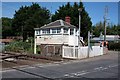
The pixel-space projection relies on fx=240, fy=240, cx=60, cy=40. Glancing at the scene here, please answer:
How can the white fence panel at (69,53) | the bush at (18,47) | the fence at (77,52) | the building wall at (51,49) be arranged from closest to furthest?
the fence at (77,52)
the white fence panel at (69,53)
the building wall at (51,49)
the bush at (18,47)

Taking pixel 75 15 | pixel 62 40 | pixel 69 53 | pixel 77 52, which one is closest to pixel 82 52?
pixel 77 52

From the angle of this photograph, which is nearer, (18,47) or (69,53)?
(69,53)

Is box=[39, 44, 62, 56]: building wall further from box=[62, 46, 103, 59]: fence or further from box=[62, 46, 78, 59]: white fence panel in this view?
box=[62, 46, 103, 59]: fence

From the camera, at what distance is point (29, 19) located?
6150 centimetres

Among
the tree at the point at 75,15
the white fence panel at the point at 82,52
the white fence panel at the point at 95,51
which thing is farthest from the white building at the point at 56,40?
the tree at the point at 75,15

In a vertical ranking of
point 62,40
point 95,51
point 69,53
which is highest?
point 62,40

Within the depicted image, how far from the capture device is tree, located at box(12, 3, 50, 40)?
60562 millimetres

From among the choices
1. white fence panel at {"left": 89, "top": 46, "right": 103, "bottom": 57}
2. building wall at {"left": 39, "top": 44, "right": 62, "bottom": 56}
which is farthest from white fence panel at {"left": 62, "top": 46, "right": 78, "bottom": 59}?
white fence panel at {"left": 89, "top": 46, "right": 103, "bottom": 57}

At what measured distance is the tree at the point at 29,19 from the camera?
60.6m

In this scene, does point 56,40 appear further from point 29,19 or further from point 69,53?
point 29,19

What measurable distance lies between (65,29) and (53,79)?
2710 cm

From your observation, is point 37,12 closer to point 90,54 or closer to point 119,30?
point 90,54

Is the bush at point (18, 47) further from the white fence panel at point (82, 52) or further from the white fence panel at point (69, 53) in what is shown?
the white fence panel at point (82, 52)

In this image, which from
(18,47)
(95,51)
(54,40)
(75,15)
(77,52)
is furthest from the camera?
(75,15)
